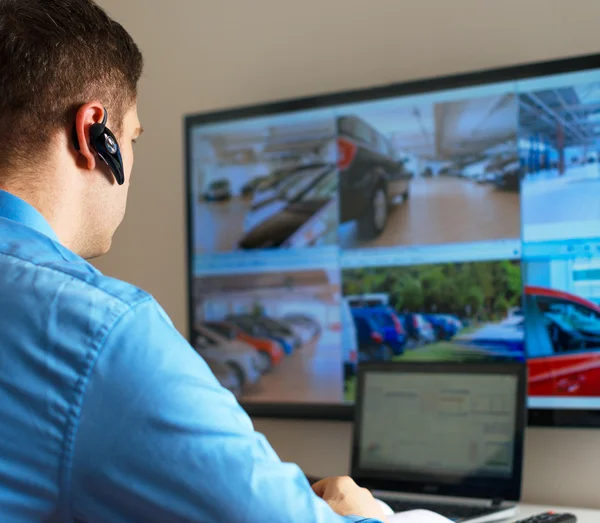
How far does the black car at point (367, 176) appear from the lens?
6.64 ft

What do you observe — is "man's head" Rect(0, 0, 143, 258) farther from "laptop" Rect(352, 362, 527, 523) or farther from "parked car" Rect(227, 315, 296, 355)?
"parked car" Rect(227, 315, 296, 355)

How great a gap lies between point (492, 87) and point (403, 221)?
1.25 feet

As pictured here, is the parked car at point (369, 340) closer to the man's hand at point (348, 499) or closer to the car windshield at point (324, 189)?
the car windshield at point (324, 189)

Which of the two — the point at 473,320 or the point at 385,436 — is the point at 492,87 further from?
the point at 385,436

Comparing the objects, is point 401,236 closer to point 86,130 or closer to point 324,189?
point 324,189

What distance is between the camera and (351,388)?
2.04 m

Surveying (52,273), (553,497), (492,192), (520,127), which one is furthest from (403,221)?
(52,273)

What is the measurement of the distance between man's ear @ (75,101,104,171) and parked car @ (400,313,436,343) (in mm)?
1186

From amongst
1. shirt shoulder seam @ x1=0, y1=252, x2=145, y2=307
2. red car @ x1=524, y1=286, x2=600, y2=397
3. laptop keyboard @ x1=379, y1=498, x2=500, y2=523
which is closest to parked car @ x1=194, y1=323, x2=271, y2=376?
laptop keyboard @ x1=379, y1=498, x2=500, y2=523

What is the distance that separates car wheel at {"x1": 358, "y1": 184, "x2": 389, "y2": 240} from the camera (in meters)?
2.03

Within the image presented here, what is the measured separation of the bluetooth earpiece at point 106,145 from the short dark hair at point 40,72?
28mm

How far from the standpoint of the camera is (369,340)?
202 cm

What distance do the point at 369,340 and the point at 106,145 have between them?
1207mm

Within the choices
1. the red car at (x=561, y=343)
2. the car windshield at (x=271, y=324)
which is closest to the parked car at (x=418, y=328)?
the red car at (x=561, y=343)
